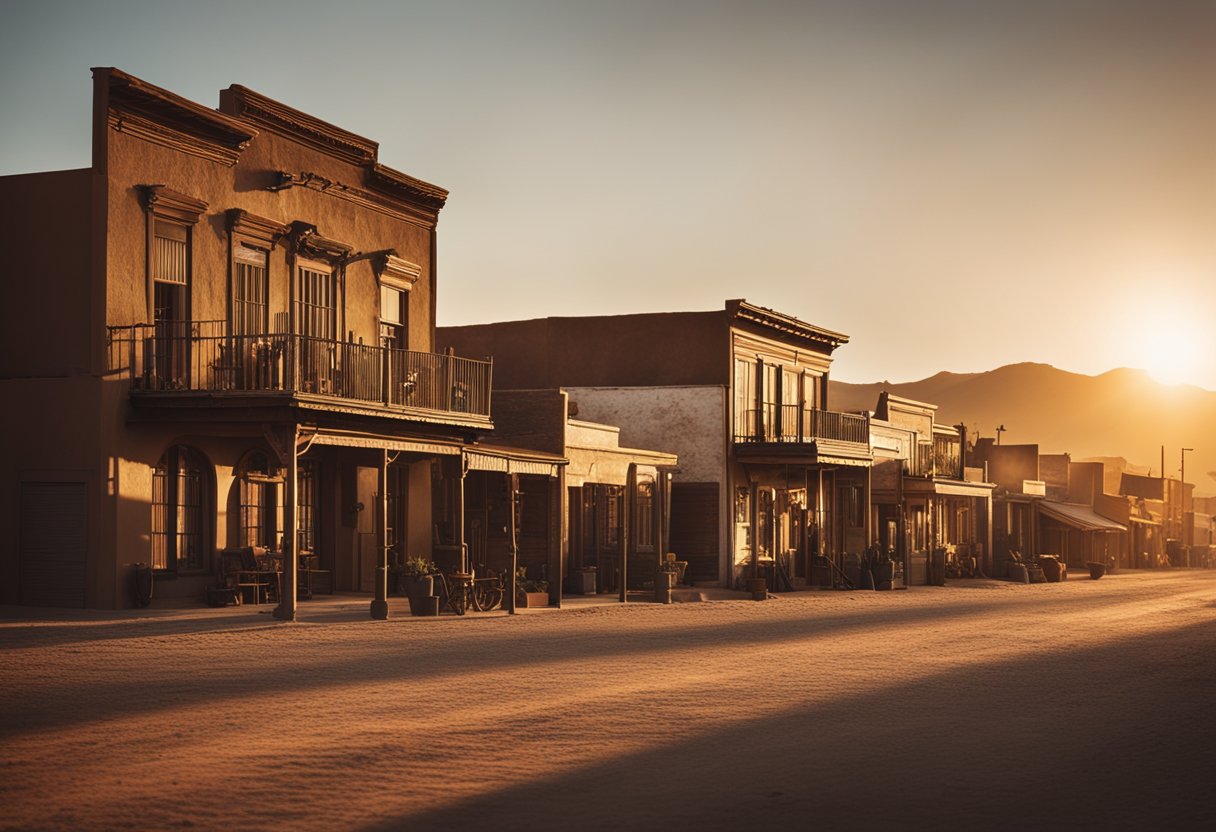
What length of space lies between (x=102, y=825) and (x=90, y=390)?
16.3 metres

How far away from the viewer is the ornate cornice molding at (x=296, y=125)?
88.9 feet

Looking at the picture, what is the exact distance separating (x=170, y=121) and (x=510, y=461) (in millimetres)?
8684

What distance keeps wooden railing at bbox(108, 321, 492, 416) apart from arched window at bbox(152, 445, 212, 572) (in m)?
1.39

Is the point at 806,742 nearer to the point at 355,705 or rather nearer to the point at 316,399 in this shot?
the point at 355,705

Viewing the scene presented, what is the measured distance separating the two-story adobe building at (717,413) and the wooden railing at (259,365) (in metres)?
14.6

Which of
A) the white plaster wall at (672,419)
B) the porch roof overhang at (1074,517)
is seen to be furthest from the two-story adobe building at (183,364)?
the porch roof overhang at (1074,517)

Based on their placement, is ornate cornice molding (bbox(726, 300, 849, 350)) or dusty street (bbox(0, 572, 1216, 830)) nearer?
dusty street (bbox(0, 572, 1216, 830))

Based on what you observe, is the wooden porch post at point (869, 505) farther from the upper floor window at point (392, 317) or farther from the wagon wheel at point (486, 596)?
the wagon wheel at point (486, 596)

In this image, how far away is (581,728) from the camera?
43.3ft

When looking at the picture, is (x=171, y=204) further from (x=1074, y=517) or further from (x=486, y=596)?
(x=1074, y=517)

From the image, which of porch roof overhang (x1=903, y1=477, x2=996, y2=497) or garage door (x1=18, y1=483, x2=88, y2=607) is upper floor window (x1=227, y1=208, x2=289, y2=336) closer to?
garage door (x1=18, y1=483, x2=88, y2=607)

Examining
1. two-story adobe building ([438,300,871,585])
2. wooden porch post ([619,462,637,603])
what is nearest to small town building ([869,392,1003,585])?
two-story adobe building ([438,300,871,585])

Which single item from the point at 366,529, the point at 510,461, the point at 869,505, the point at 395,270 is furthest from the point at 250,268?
the point at 869,505

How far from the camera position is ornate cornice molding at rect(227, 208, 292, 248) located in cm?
2680
